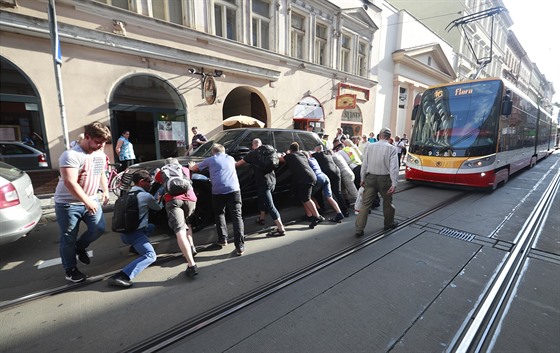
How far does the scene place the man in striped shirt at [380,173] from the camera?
4.46 m

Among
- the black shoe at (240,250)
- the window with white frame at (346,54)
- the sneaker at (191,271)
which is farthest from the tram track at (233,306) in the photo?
the window with white frame at (346,54)

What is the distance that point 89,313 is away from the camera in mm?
2584

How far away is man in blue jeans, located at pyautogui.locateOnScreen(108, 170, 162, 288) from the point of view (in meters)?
3.06

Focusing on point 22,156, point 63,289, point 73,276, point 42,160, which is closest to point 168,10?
point 42,160

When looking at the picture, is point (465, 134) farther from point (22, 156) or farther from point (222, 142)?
point (22, 156)

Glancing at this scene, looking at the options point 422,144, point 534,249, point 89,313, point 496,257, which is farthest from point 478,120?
point 89,313

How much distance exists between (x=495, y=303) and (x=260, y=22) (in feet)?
42.9

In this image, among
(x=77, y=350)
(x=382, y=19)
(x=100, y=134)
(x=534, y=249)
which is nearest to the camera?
(x=77, y=350)

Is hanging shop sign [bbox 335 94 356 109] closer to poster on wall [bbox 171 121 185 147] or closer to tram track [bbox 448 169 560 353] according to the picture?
poster on wall [bbox 171 121 185 147]

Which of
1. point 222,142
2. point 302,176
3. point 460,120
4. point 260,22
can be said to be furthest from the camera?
point 260,22

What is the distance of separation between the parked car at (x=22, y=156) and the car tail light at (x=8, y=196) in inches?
197

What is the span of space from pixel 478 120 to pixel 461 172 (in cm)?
162

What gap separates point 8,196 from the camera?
3.40 m

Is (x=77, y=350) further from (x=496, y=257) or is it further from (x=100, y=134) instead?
(x=496, y=257)
